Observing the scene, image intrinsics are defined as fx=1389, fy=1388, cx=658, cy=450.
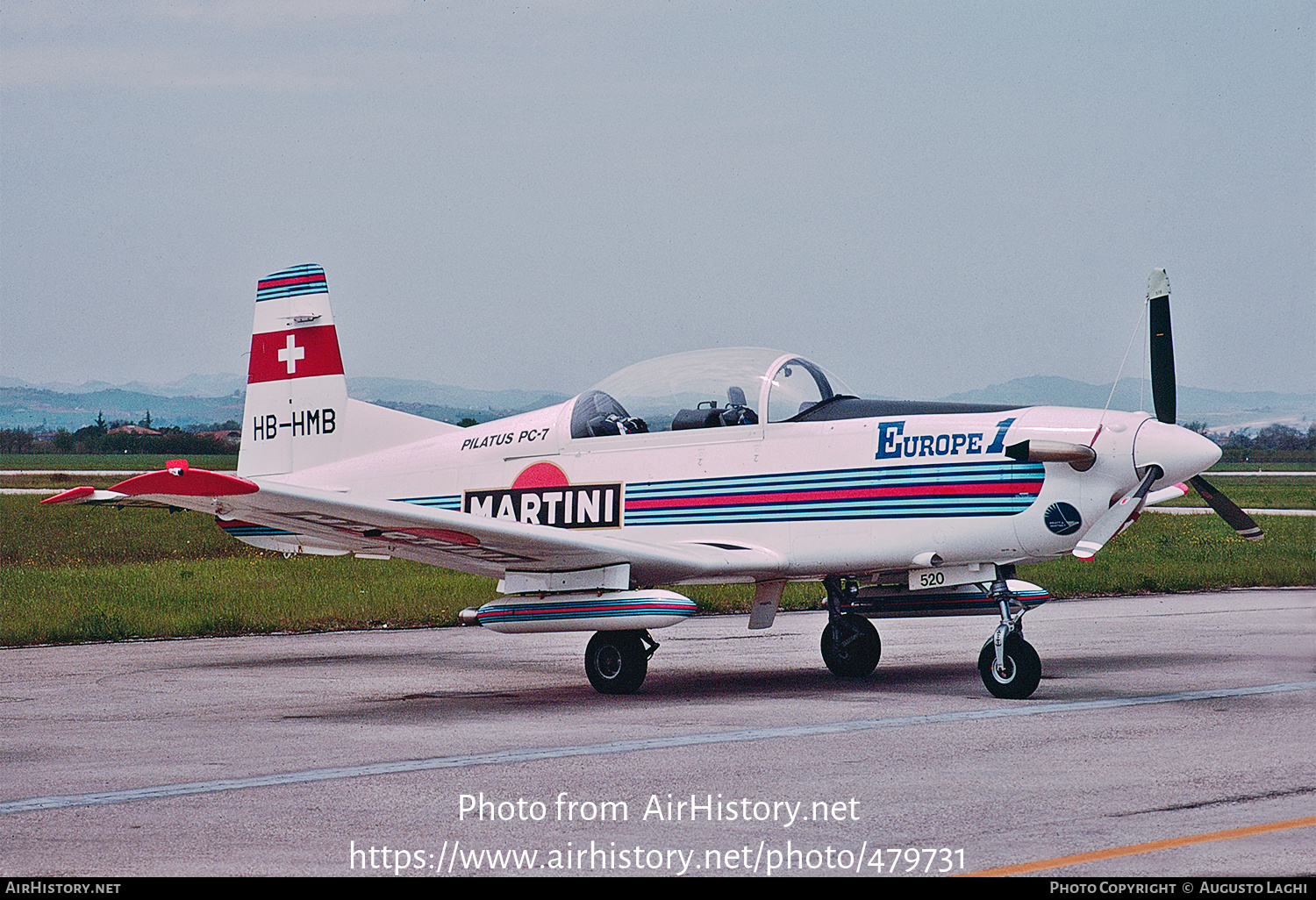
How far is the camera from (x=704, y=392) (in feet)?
34.6

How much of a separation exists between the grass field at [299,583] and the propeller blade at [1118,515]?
27.9 feet

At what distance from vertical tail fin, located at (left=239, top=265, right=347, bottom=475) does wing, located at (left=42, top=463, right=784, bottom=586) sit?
92.5 inches

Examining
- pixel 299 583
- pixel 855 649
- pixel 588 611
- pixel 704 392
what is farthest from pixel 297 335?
pixel 299 583

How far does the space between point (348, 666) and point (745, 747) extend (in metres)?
5.56

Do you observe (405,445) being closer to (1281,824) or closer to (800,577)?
(800,577)

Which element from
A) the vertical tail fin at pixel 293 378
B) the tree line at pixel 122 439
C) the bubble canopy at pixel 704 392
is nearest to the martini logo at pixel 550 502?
the bubble canopy at pixel 704 392

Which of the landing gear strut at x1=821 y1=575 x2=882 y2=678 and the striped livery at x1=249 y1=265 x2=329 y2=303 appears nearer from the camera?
the landing gear strut at x1=821 y1=575 x2=882 y2=678

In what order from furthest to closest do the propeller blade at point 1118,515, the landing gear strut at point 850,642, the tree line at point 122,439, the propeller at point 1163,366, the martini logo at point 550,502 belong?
1. the tree line at point 122,439
2. the landing gear strut at point 850,642
3. the martini logo at point 550,502
4. the propeller at point 1163,366
5. the propeller blade at point 1118,515

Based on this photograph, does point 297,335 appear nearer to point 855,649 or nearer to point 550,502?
point 550,502

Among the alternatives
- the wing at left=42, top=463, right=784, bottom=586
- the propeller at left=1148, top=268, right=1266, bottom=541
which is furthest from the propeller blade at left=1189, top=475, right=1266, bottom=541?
the wing at left=42, top=463, right=784, bottom=586

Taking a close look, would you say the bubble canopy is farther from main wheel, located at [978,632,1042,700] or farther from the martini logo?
main wheel, located at [978,632,1042,700]

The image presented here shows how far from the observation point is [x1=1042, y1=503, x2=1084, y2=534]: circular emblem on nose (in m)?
9.16

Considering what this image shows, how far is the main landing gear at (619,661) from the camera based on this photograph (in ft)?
33.1

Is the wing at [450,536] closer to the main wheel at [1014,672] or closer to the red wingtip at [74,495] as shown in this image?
the red wingtip at [74,495]
